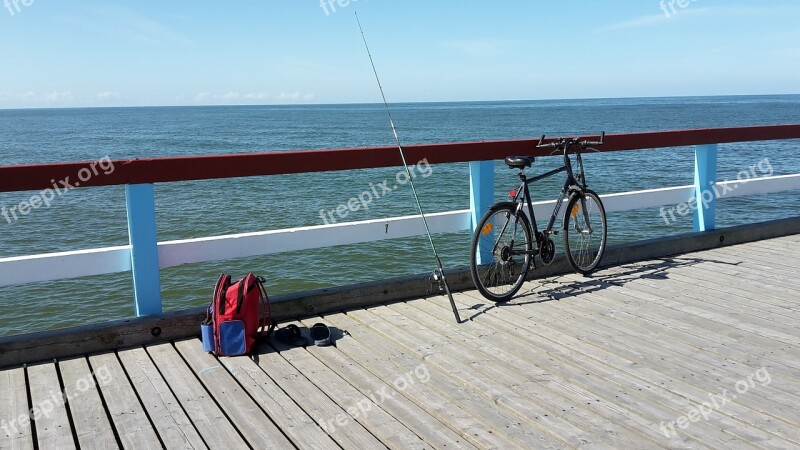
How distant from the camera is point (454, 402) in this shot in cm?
316

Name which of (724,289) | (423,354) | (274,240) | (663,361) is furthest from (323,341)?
(724,289)

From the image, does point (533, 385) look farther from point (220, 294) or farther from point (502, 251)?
point (220, 294)

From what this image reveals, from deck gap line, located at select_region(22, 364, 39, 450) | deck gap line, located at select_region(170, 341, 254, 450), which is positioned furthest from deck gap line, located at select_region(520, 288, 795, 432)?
deck gap line, located at select_region(22, 364, 39, 450)

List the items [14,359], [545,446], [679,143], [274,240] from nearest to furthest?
[545,446]
[14,359]
[274,240]
[679,143]

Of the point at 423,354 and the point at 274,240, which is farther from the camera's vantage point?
the point at 274,240

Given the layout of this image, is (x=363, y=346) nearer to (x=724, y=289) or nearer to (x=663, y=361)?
(x=663, y=361)

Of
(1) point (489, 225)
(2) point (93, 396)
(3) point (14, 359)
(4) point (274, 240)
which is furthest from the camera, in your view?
(1) point (489, 225)

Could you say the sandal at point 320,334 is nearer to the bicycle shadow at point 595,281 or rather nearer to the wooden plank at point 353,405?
the wooden plank at point 353,405

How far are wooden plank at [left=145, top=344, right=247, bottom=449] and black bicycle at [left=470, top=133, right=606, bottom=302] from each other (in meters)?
1.89

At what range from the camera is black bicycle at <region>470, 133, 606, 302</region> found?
15.4 feet

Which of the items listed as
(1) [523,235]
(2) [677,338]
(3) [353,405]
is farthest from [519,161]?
(3) [353,405]

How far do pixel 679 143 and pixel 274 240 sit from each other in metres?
3.37

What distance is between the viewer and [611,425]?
2.92 meters

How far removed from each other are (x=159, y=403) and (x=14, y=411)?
582mm
